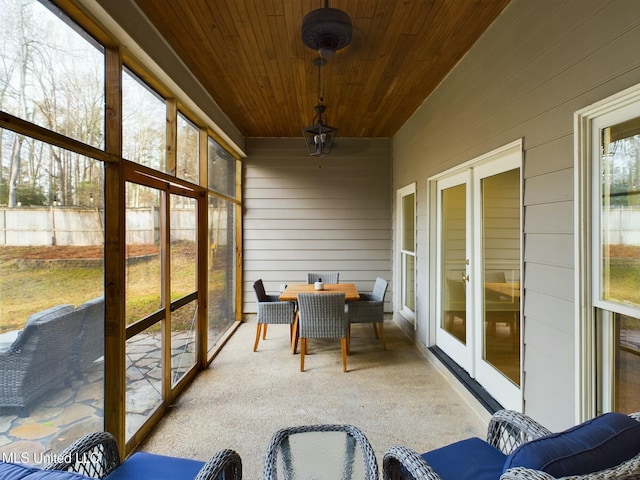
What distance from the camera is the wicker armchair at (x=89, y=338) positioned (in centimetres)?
176

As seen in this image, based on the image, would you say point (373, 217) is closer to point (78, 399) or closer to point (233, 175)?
point (233, 175)

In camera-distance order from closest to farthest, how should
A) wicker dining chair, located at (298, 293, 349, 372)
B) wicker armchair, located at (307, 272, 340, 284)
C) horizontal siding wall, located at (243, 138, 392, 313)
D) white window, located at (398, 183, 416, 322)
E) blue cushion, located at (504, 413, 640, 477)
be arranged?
blue cushion, located at (504, 413, 640, 477)
wicker dining chair, located at (298, 293, 349, 372)
white window, located at (398, 183, 416, 322)
wicker armchair, located at (307, 272, 340, 284)
horizontal siding wall, located at (243, 138, 392, 313)

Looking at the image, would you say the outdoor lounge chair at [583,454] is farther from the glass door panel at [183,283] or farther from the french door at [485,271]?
the glass door panel at [183,283]

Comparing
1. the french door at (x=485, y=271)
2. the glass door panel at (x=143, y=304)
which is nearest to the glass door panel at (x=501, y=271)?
the french door at (x=485, y=271)

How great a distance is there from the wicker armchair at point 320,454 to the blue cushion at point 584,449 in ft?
2.33

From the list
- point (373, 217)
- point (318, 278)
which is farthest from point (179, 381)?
point (373, 217)

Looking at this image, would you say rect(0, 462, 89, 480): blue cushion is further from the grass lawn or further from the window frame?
the window frame

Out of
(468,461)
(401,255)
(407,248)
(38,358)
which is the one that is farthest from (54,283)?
(401,255)

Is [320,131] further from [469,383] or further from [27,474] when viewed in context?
[27,474]

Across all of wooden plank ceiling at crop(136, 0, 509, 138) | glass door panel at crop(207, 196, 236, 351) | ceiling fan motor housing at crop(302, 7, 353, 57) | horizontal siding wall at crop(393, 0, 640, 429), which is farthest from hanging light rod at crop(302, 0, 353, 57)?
glass door panel at crop(207, 196, 236, 351)

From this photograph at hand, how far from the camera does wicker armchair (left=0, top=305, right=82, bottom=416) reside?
134 cm

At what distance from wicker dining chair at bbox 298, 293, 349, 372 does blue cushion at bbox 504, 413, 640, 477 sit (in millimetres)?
2484

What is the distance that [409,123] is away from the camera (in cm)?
470

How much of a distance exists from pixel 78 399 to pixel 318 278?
3622 millimetres
